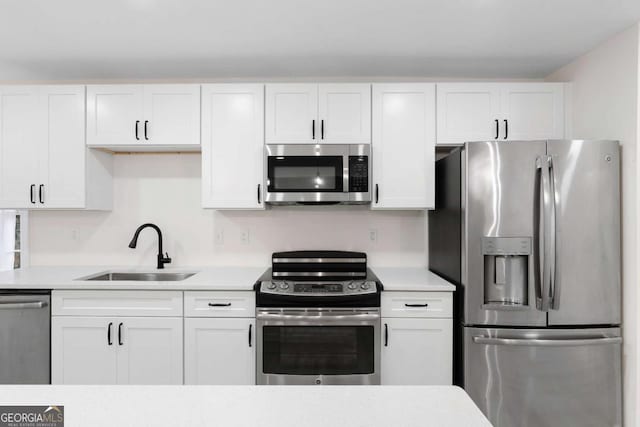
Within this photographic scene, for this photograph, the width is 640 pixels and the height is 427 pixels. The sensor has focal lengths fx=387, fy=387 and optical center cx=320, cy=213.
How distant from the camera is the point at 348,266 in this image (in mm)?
2887

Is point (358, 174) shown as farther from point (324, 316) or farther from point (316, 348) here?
point (316, 348)

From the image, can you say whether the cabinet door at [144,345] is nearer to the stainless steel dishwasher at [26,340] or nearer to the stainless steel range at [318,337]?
the stainless steel dishwasher at [26,340]

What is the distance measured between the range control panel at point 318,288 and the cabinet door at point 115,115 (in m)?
1.40

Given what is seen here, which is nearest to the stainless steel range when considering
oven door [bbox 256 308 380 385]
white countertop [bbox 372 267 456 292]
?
oven door [bbox 256 308 380 385]

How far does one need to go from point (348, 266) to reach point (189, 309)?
3.77ft

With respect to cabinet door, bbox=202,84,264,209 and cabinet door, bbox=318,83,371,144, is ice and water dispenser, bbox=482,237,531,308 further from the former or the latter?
cabinet door, bbox=202,84,264,209

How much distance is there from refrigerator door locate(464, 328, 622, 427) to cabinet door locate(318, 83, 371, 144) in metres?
1.55

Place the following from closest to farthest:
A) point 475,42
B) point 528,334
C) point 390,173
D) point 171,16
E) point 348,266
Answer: point 171,16, point 528,334, point 475,42, point 390,173, point 348,266

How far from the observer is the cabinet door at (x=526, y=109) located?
2670mm

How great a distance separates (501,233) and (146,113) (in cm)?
246

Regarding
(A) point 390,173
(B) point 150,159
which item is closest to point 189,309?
(B) point 150,159

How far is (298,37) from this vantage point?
233 cm

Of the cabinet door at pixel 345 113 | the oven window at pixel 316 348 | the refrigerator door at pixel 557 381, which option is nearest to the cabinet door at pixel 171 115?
the cabinet door at pixel 345 113

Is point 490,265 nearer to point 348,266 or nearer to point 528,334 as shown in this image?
point 528,334
